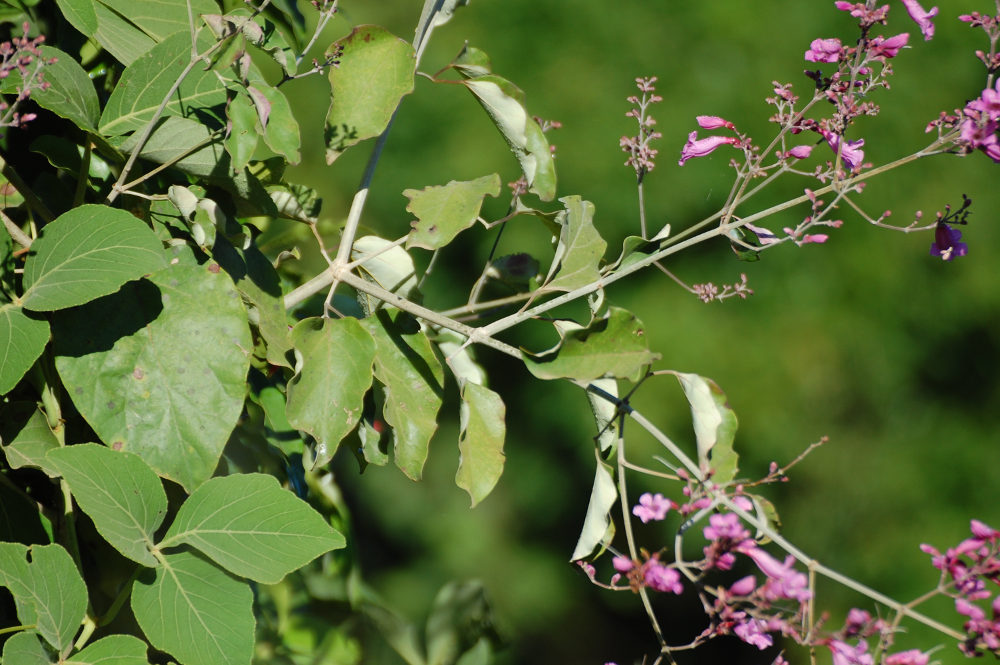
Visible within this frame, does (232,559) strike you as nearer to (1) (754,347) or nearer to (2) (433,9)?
(2) (433,9)

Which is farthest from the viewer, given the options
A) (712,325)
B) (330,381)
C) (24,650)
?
(712,325)

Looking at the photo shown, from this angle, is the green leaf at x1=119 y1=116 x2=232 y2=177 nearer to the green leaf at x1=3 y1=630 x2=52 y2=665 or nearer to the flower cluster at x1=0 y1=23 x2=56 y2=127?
the flower cluster at x1=0 y1=23 x2=56 y2=127

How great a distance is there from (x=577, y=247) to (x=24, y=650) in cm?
51

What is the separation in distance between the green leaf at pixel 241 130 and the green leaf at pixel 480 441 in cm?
27

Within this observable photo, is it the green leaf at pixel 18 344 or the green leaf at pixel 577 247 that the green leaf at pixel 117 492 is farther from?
the green leaf at pixel 577 247

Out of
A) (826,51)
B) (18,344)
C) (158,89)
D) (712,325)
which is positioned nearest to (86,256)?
(18,344)

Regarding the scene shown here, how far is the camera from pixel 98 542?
0.82m

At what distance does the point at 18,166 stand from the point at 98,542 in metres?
0.36

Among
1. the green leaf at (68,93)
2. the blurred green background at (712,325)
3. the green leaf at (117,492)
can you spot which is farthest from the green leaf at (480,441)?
the blurred green background at (712,325)

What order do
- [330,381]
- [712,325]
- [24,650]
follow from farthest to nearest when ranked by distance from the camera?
1. [712,325]
2. [330,381]
3. [24,650]

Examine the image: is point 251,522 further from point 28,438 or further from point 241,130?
point 241,130

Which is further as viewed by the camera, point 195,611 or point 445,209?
point 445,209

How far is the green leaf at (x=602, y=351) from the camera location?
68 cm

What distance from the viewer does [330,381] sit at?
0.73m
